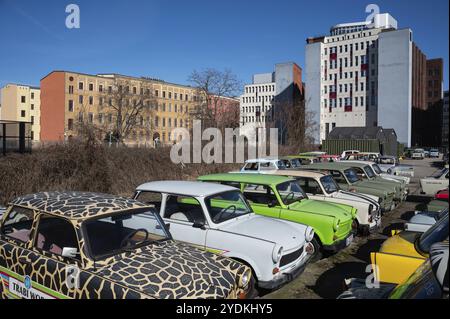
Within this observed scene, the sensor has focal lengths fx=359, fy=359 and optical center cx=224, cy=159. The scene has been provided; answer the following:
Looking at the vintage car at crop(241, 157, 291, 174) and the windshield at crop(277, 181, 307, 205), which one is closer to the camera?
the windshield at crop(277, 181, 307, 205)

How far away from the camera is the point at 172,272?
3758 mm

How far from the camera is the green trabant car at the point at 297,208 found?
6.95 meters

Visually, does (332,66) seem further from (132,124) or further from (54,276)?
(54,276)

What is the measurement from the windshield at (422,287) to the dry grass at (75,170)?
36.6 ft

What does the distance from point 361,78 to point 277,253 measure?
7654cm

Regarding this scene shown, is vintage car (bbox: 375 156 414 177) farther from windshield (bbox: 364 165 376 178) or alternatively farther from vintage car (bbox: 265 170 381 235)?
vintage car (bbox: 265 170 381 235)

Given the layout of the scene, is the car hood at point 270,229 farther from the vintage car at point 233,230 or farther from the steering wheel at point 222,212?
the steering wheel at point 222,212

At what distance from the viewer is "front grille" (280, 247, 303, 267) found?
17.8 ft

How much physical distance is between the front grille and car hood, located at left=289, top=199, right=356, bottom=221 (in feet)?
5.40

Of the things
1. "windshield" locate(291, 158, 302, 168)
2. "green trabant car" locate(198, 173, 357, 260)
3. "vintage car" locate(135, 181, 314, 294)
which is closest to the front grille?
"vintage car" locate(135, 181, 314, 294)

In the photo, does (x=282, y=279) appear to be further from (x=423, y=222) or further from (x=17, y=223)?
(x=17, y=223)

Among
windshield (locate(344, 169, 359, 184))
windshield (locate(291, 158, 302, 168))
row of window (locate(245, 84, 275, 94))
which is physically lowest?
windshield (locate(344, 169, 359, 184))

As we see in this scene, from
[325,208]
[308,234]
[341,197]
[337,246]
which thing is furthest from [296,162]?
[308,234]

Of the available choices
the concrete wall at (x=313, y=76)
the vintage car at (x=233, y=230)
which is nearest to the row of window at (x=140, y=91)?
the concrete wall at (x=313, y=76)
